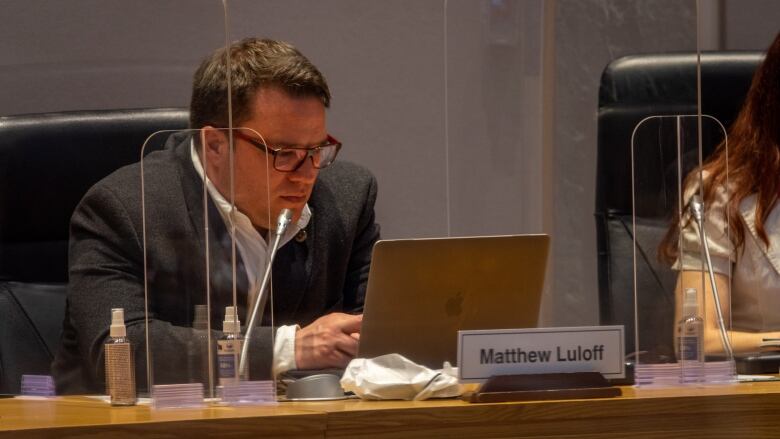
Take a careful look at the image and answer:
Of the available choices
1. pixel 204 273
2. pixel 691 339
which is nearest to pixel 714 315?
pixel 691 339

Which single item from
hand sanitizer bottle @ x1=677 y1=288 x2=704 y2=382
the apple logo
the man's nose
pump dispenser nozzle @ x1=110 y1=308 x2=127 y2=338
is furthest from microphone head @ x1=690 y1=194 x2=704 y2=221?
pump dispenser nozzle @ x1=110 y1=308 x2=127 y2=338

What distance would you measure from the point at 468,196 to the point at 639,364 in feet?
2.03

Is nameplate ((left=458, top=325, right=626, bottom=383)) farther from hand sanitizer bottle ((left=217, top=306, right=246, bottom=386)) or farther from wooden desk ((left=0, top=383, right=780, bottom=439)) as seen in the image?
hand sanitizer bottle ((left=217, top=306, right=246, bottom=386))

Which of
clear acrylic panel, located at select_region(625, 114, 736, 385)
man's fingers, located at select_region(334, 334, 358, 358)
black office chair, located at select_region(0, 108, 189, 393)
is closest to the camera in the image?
clear acrylic panel, located at select_region(625, 114, 736, 385)

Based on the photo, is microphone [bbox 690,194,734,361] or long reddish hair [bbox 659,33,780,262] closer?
microphone [bbox 690,194,734,361]

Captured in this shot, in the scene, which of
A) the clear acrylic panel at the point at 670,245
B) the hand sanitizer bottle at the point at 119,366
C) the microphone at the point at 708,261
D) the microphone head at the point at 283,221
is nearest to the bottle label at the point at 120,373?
the hand sanitizer bottle at the point at 119,366

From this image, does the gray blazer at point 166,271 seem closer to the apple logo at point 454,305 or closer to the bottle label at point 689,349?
the apple logo at point 454,305

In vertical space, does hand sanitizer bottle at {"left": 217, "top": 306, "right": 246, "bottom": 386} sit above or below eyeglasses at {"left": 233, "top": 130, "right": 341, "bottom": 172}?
below

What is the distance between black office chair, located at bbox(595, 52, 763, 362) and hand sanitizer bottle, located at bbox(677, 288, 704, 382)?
0.04 metres

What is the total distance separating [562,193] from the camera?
7.55 feet

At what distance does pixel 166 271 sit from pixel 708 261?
760 mm

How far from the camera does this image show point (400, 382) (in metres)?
1.69

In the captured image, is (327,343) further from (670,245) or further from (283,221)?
(670,245)

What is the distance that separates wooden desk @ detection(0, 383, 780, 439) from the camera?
153cm
